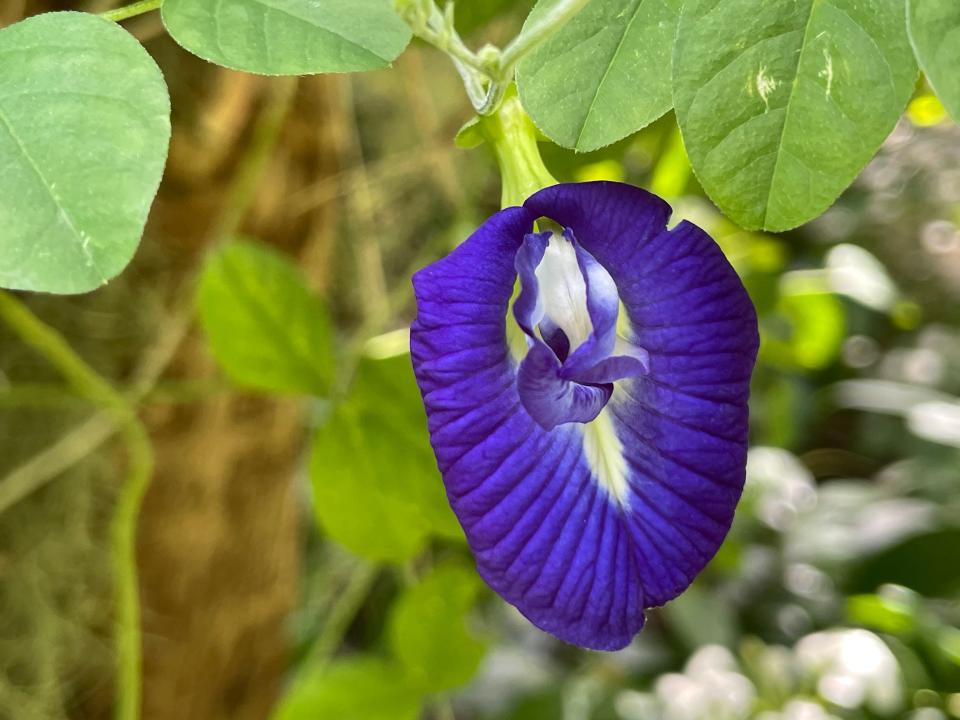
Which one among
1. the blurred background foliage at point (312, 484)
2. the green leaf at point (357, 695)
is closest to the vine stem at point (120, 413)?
the blurred background foliage at point (312, 484)

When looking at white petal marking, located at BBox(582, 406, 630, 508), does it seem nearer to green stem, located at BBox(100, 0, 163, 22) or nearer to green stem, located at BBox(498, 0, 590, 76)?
green stem, located at BBox(498, 0, 590, 76)

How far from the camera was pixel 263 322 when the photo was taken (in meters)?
0.86

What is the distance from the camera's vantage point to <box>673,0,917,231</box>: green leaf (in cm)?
39

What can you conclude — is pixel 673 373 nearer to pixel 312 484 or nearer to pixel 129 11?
pixel 129 11

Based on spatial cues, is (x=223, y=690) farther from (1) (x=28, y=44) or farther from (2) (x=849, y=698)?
(1) (x=28, y=44)

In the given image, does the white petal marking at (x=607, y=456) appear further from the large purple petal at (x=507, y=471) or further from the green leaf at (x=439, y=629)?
the green leaf at (x=439, y=629)

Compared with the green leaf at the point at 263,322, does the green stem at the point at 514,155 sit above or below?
above

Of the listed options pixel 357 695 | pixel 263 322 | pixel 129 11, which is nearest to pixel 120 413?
pixel 263 322

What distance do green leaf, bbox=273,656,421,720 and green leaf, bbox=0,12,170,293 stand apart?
736 mm

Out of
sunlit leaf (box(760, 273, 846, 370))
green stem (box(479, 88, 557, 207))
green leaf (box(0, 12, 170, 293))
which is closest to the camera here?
green leaf (box(0, 12, 170, 293))

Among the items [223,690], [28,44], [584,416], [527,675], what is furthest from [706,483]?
[527,675]

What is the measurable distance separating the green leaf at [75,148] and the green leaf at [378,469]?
0.46 m

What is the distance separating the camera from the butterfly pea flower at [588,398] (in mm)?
387

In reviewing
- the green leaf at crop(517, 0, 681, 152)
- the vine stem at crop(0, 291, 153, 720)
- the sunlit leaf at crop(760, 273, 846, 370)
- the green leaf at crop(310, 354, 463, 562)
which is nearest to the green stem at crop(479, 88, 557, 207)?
the green leaf at crop(517, 0, 681, 152)
